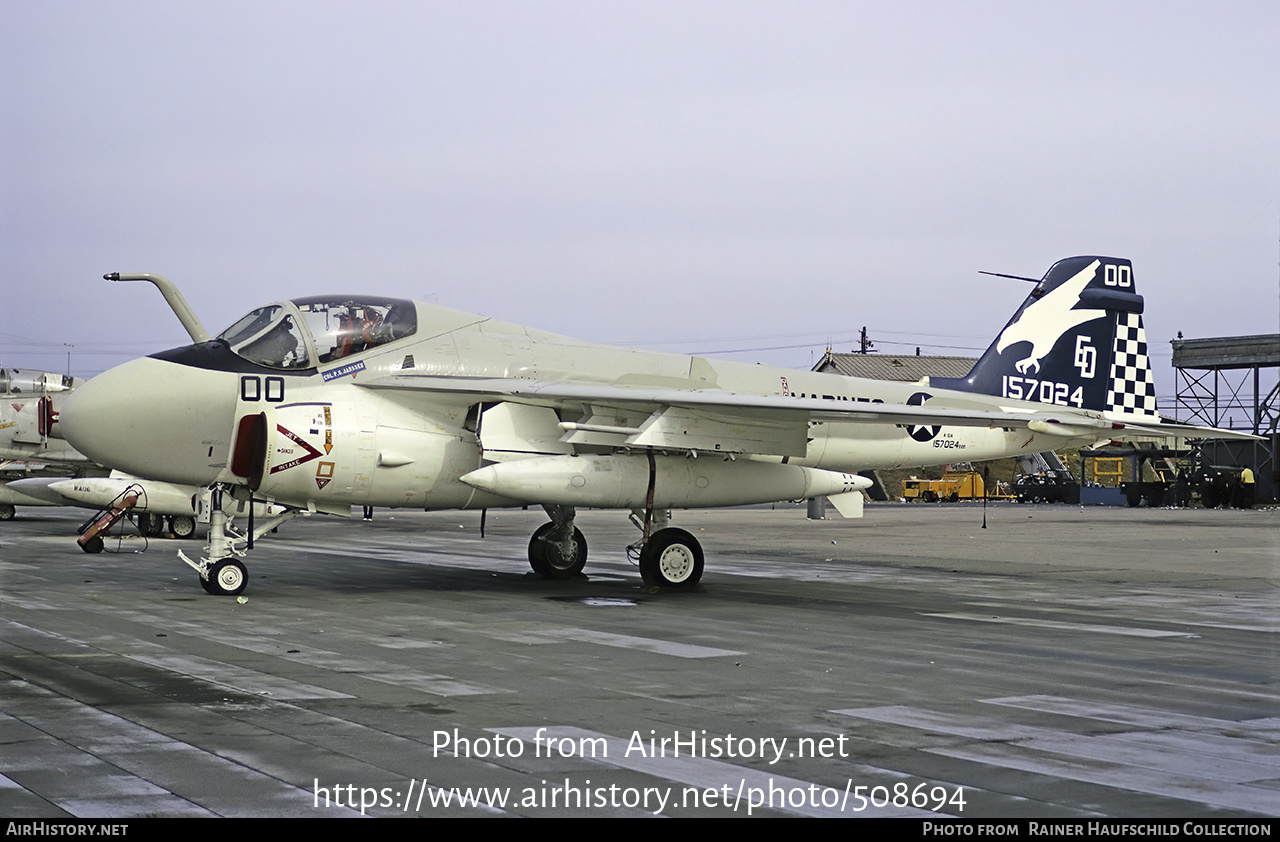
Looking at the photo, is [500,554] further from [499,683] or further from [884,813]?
[884,813]

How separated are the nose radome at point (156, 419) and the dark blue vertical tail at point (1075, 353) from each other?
416 inches

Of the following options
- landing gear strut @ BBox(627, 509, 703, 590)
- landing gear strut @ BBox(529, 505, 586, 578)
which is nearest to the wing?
landing gear strut @ BBox(627, 509, 703, 590)

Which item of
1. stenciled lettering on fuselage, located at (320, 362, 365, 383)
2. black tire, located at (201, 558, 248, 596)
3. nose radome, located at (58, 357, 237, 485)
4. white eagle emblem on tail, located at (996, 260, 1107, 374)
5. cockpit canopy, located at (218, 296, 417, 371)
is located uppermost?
white eagle emblem on tail, located at (996, 260, 1107, 374)

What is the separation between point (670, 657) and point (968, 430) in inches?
355

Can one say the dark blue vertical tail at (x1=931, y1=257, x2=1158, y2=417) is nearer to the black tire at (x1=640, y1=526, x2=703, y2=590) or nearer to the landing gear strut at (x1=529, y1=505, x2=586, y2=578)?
the black tire at (x1=640, y1=526, x2=703, y2=590)

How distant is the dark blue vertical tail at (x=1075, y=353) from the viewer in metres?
18.1

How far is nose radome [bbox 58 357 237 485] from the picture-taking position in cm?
1307

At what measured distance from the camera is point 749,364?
16516 millimetres

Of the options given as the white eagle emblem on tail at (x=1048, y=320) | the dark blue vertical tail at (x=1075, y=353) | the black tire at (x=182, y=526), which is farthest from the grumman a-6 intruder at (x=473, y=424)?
the black tire at (x=182, y=526)

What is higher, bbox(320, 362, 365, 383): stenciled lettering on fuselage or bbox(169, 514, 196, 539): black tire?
→ bbox(320, 362, 365, 383): stenciled lettering on fuselage

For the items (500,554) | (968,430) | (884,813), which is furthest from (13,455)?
(884,813)

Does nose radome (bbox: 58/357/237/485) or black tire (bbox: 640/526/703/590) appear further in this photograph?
black tire (bbox: 640/526/703/590)

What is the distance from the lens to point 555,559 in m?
16.6

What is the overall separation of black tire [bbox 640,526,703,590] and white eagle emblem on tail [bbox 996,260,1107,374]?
20.8 feet
